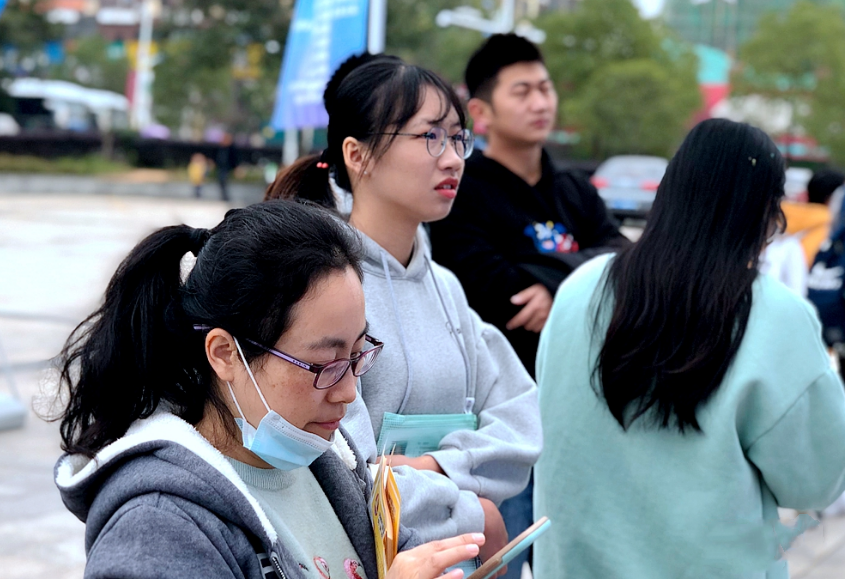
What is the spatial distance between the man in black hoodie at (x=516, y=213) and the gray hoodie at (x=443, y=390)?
22.6 inches

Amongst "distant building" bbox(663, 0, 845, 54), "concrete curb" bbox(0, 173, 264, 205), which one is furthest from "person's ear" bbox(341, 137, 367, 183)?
"distant building" bbox(663, 0, 845, 54)

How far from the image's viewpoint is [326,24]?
5848mm

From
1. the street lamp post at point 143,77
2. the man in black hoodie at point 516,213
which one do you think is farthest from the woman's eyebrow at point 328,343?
the street lamp post at point 143,77

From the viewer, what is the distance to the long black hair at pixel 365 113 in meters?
2.21

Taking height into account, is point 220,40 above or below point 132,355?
below

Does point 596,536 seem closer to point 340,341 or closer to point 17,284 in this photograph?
point 340,341

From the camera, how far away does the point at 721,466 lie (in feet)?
6.64

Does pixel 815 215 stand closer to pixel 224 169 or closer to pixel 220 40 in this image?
pixel 224 169

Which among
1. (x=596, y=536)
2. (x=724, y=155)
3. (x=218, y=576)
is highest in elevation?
(x=724, y=155)

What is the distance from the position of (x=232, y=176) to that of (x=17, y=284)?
16.1m

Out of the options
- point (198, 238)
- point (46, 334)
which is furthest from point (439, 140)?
point (46, 334)

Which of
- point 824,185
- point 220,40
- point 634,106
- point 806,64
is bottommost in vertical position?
point 634,106

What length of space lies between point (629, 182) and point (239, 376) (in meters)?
19.8

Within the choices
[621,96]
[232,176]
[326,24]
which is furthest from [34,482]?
[621,96]
